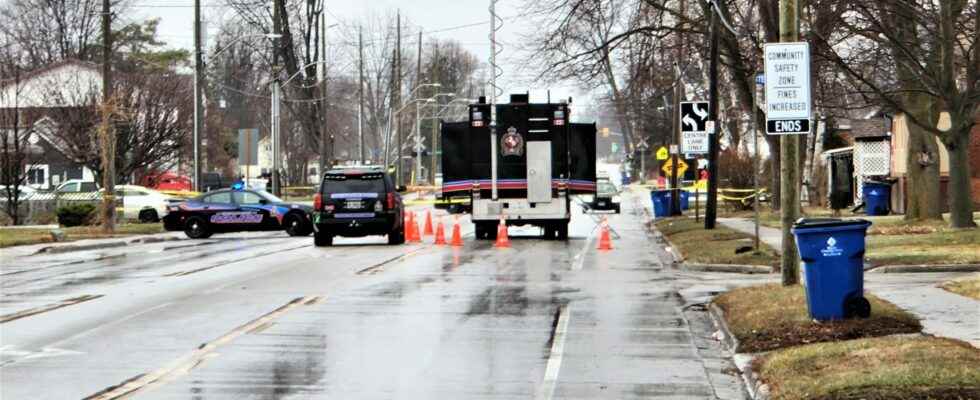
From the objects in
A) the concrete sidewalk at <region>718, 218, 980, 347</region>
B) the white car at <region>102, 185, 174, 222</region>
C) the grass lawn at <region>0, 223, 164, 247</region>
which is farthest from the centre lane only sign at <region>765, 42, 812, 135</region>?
the white car at <region>102, 185, 174, 222</region>

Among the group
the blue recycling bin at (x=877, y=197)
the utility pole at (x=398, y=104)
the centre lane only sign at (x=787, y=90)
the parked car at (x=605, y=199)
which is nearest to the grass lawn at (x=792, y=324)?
the centre lane only sign at (x=787, y=90)

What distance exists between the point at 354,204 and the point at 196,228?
892 cm

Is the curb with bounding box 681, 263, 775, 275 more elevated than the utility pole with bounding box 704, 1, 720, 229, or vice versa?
the utility pole with bounding box 704, 1, 720, 229

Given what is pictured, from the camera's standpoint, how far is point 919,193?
35.4 metres

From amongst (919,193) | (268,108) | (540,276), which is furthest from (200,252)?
(268,108)

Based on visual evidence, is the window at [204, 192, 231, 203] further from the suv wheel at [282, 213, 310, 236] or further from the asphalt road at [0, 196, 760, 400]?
the asphalt road at [0, 196, 760, 400]

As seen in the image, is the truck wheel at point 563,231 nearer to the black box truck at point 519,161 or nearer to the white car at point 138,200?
the black box truck at point 519,161

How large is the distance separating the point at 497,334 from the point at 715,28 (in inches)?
838

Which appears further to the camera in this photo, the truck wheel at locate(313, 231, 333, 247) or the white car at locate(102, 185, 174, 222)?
the white car at locate(102, 185, 174, 222)

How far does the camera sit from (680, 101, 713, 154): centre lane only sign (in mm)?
33688

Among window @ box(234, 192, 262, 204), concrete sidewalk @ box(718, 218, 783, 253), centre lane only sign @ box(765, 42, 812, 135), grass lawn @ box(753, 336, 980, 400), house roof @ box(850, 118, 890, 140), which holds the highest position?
house roof @ box(850, 118, 890, 140)

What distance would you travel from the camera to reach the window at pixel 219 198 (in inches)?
1522

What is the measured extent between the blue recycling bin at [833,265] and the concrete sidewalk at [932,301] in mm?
789

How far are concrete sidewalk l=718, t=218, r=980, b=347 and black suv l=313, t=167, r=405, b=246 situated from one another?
13.3 metres
